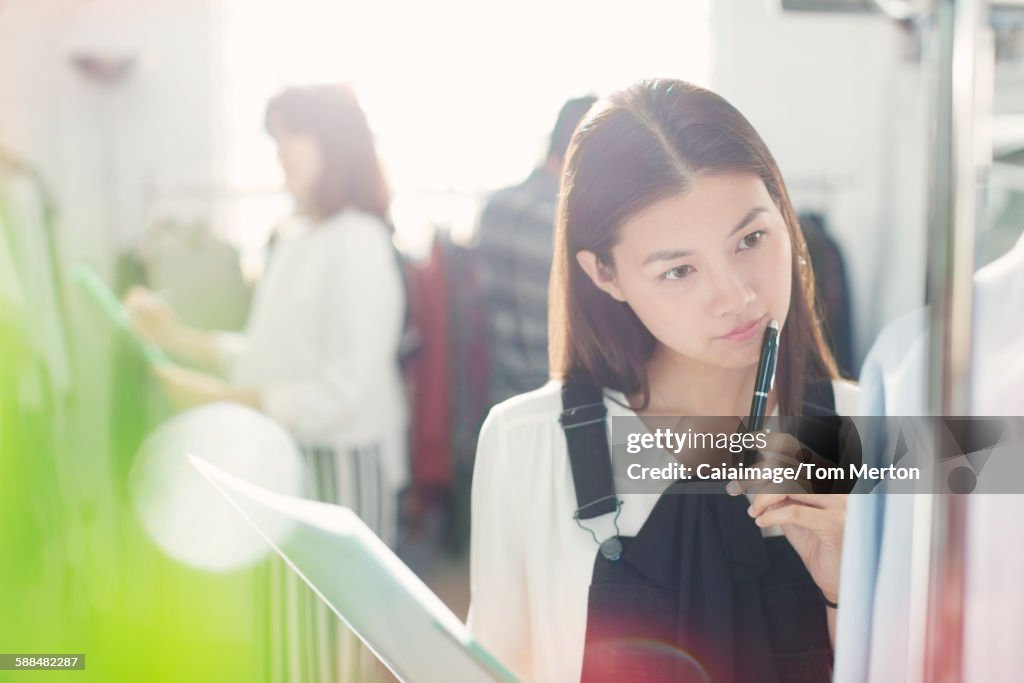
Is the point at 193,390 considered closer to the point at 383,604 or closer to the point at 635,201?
the point at 383,604

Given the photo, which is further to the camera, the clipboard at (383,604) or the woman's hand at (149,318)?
the woman's hand at (149,318)

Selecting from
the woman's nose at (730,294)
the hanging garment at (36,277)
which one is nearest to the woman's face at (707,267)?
the woman's nose at (730,294)

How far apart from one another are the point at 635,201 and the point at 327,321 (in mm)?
662

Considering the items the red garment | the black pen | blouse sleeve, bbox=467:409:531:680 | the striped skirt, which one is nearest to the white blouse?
blouse sleeve, bbox=467:409:531:680

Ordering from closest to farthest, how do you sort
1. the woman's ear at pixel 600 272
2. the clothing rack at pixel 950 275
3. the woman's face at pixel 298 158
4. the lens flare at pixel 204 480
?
the clothing rack at pixel 950 275
the woman's ear at pixel 600 272
the lens flare at pixel 204 480
the woman's face at pixel 298 158

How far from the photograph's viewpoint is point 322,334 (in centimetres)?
132

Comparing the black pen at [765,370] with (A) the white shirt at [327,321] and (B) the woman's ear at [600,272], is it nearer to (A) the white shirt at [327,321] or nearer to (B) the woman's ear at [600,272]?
(B) the woman's ear at [600,272]

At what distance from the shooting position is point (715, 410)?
0.90 metres

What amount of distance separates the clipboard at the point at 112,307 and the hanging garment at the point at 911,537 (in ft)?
3.01

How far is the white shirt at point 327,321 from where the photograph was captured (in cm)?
127

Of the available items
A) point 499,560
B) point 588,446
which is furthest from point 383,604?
point 588,446

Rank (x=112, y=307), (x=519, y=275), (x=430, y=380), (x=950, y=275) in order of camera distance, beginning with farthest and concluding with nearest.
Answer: (x=430, y=380) < (x=519, y=275) < (x=112, y=307) < (x=950, y=275)

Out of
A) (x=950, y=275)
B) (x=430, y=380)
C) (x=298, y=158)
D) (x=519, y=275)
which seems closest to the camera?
(x=950, y=275)

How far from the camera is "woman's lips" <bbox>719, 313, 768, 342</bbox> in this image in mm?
850
